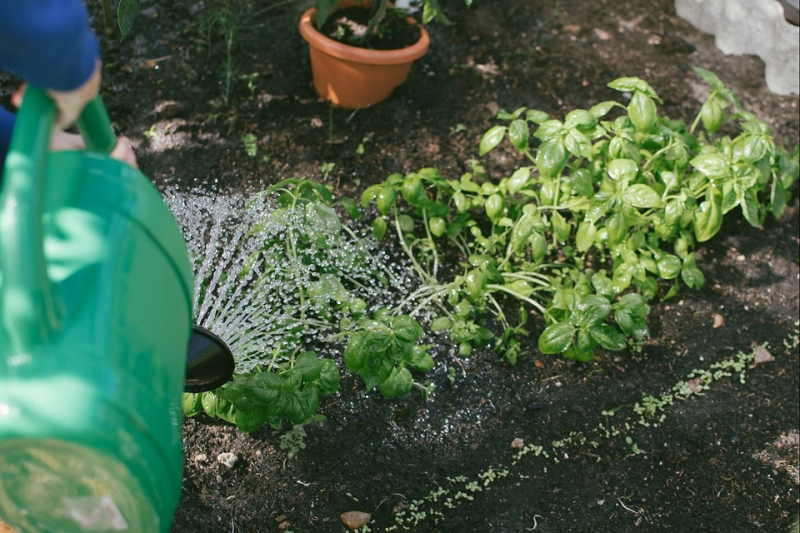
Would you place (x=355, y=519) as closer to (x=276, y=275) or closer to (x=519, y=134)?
(x=276, y=275)

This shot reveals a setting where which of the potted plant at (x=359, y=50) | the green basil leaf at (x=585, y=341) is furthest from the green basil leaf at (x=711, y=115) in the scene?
the potted plant at (x=359, y=50)

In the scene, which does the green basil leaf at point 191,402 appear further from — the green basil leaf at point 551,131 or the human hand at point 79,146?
the green basil leaf at point 551,131

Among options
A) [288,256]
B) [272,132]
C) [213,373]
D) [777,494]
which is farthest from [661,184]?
[213,373]

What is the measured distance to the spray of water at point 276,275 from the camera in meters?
1.90

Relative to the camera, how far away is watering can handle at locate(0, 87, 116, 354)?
2.43 feet

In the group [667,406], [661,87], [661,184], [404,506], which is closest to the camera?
[404,506]

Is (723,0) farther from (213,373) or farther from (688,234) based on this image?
(213,373)

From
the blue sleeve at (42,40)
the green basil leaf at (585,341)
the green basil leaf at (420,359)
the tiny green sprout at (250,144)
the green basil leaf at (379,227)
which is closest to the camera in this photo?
the blue sleeve at (42,40)

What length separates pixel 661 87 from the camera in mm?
3061

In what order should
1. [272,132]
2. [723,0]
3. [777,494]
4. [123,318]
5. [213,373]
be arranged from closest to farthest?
1. [123,318]
2. [213,373]
3. [777,494]
4. [272,132]
5. [723,0]

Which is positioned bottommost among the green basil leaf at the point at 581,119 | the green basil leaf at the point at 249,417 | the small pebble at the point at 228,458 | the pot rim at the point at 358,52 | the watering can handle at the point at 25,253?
the small pebble at the point at 228,458

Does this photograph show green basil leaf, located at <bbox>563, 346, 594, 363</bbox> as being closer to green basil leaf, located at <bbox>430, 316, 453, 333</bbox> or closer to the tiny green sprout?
green basil leaf, located at <bbox>430, 316, 453, 333</bbox>

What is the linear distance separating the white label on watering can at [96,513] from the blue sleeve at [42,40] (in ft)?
1.48

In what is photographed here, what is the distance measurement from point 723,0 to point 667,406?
1.98 m
